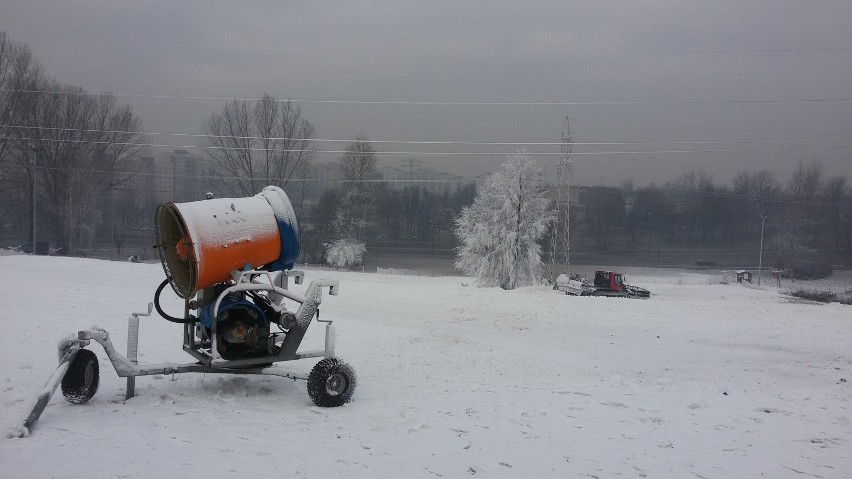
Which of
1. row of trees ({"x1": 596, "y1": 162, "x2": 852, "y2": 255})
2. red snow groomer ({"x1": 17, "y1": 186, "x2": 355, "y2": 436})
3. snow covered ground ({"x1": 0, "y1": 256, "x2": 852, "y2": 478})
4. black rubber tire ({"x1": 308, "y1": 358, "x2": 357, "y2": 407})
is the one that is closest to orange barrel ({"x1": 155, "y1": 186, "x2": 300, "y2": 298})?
red snow groomer ({"x1": 17, "y1": 186, "x2": 355, "y2": 436})

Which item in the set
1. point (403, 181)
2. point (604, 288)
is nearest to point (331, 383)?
point (604, 288)

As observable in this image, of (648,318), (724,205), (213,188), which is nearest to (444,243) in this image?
(724,205)

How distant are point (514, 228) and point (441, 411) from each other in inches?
1430

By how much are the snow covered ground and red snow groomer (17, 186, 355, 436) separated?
34cm

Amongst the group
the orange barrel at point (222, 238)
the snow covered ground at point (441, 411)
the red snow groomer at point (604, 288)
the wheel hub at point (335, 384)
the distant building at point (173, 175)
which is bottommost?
the red snow groomer at point (604, 288)

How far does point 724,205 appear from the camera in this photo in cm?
8212

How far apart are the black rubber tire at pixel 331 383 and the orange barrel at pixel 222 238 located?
5.08ft

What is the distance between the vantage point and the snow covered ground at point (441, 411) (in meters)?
5.12

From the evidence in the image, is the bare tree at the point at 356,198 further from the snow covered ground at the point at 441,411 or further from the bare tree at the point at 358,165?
the snow covered ground at the point at 441,411

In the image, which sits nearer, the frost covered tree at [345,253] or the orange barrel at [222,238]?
the orange barrel at [222,238]

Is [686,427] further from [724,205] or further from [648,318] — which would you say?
[724,205]

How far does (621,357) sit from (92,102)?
A: 45.2 metres

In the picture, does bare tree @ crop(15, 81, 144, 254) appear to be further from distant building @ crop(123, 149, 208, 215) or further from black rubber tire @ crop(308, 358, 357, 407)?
black rubber tire @ crop(308, 358, 357, 407)

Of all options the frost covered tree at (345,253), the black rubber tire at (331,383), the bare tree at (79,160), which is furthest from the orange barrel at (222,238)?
the frost covered tree at (345,253)
